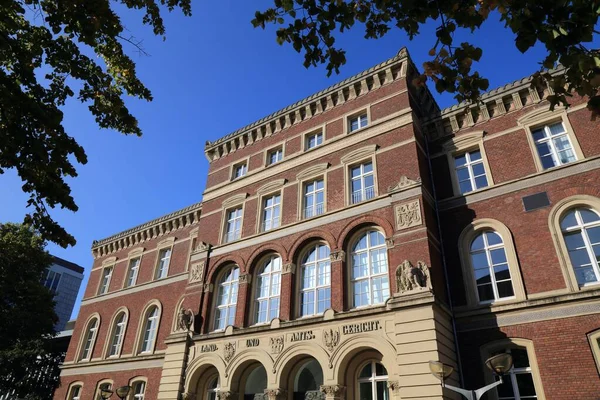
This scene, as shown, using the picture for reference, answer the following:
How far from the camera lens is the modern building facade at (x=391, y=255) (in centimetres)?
1342

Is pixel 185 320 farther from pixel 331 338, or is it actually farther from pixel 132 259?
pixel 132 259

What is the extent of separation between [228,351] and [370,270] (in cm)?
700

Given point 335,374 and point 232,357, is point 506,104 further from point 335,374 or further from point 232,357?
point 232,357

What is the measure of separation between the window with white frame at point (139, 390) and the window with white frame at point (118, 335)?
10.2ft

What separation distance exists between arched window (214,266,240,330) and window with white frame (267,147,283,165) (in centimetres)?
617

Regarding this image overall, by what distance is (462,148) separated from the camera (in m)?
17.9

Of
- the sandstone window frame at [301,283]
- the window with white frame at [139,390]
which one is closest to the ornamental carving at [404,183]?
the sandstone window frame at [301,283]

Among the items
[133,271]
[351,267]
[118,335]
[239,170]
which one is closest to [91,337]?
[118,335]

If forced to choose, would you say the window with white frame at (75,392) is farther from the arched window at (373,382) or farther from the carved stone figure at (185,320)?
the arched window at (373,382)

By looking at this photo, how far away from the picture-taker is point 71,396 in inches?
1054

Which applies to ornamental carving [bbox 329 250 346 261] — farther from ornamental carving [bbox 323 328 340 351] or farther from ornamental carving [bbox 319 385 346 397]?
ornamental carving [bbox 319 385 346 397]

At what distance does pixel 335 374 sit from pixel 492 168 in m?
10.0

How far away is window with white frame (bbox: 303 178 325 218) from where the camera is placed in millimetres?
19375

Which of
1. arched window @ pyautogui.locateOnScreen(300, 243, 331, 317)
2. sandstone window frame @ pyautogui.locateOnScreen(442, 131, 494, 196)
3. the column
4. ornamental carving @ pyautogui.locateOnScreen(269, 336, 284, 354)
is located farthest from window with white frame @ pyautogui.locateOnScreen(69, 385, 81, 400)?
sandstone window frame @ pyautogui.locateOnScreen(442, 131, 494, 196)
